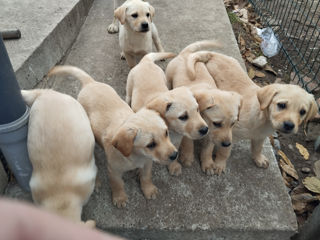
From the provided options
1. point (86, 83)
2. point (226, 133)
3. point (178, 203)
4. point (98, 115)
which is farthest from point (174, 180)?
point (86, 83)

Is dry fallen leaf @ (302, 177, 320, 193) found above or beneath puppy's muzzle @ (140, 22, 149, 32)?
beneath

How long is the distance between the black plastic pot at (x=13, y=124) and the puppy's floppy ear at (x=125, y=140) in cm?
79

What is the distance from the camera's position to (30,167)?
262 centimetres

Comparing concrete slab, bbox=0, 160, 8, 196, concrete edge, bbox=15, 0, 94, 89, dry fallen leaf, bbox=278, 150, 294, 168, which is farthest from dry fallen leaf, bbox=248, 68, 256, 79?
concrete slab, bbox=0, 160, 8, 196

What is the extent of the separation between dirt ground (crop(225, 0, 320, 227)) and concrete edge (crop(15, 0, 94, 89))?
3002 mm

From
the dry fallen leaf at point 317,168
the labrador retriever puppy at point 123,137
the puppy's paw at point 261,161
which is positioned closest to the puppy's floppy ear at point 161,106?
the labrador retriever puppy at point 123,137

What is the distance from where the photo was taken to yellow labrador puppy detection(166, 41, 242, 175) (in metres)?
2.76

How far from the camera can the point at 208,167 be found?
2.99m

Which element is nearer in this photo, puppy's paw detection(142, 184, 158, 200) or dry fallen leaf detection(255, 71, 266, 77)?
puppy's paw detection(142, 184, 158, 200)

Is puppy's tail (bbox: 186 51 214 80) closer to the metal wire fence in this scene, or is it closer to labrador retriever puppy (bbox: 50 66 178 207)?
labrador retriever puppy (bbox: 50 66 178 207)

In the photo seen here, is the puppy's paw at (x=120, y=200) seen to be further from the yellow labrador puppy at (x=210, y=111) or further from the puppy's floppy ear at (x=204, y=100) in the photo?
the puppy's floppy ear at (x=204, y=100)

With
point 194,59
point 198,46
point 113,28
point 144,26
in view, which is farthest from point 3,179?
point 113,28

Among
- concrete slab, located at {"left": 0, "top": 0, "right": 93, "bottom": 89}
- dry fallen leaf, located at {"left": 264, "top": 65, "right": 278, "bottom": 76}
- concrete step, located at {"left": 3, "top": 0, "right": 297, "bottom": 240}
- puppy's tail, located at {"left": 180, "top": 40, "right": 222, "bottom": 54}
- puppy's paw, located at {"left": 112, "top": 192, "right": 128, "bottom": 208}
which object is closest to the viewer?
concrete step, located at {"left": 3, "top": 0, "right": 297, "bottom": 240}

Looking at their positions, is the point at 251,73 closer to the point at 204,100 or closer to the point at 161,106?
the point at 204,100
